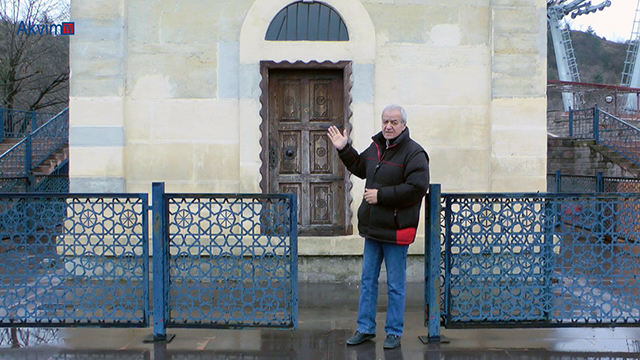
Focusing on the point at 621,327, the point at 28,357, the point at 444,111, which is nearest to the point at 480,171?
the point at 444,111

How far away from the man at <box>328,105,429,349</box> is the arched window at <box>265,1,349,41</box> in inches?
116

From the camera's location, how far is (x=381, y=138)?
4691 millimetres

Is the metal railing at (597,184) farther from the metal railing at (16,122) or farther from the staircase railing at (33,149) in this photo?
the metal railing at (16,122)

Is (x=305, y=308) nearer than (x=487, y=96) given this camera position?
Yes

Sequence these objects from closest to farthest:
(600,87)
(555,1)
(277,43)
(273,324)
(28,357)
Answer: (28,357)
(273,324)
(277,43)
(600,87)
(555,1)

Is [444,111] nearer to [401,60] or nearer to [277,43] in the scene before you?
[401,60]

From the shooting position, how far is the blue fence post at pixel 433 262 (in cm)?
470

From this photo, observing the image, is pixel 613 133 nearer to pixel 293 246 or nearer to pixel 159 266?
pixel 293 246

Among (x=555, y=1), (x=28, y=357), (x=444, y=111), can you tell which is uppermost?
(x=555, y=1)

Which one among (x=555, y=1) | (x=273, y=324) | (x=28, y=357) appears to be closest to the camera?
(x=28, y=357)

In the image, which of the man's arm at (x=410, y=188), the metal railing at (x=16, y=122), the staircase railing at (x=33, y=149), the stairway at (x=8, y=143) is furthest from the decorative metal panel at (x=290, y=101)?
the metal railing at (x=16, y=122)

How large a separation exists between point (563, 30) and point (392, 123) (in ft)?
179

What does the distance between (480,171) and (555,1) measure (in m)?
51.2

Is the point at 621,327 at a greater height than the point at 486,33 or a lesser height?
lesser
